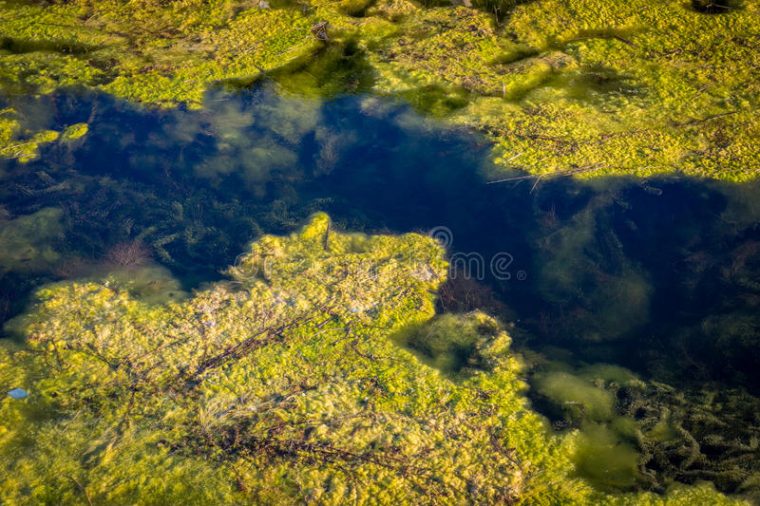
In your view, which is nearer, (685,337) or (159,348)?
(159,348)

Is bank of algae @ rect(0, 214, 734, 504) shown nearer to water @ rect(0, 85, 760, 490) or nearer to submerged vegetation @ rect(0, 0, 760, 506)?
submerged vegetation @ rect(0, 0, 760, 506)

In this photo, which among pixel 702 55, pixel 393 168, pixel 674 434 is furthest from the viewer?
pixel 702 55

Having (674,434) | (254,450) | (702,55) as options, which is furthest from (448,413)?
(702,55)

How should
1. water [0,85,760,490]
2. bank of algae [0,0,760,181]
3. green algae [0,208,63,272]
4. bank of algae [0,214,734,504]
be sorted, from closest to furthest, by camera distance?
bank of algae [0,214,734,504]
water [0,85,760,490]
green algae [0,208,63,272]
bank of algae [0,0,760,181]

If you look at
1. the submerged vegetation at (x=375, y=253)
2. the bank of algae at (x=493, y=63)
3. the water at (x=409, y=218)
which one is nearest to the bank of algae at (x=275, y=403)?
the submerged vegetation at (x=375, y=253)

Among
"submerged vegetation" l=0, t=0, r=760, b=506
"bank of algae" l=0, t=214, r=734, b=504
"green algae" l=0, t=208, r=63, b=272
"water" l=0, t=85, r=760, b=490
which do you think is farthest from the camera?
"green algae" l=0, t=208, r=63, b=272

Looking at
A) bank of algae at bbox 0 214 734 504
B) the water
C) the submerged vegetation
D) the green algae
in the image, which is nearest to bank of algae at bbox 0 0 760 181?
the submerged vegetation

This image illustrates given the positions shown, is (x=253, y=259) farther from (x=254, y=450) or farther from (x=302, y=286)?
(x=254, y=450)

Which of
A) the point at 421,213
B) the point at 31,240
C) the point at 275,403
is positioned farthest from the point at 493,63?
the point at 31,240
